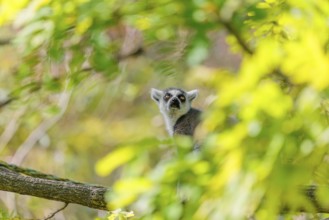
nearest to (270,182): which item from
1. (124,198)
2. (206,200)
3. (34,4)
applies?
(206,200)

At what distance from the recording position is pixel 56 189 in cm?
372

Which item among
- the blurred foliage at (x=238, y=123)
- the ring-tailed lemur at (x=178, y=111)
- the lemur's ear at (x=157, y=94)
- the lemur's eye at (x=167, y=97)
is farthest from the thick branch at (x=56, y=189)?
the lemur's ear at (x=157, y=94)

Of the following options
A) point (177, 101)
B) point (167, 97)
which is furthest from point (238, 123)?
point (167, 97)

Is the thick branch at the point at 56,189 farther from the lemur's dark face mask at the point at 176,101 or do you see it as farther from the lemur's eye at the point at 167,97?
the lemur's eye at the point at 167,97

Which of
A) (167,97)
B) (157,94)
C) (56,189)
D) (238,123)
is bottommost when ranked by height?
(157,94)

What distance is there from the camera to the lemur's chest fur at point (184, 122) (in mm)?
5602

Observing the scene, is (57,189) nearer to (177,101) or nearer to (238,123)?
(238,123)

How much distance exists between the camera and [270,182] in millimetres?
1616

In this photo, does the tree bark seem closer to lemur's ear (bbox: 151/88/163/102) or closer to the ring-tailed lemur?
the ring-tailed lemur

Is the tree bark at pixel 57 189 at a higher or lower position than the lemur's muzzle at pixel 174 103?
higher

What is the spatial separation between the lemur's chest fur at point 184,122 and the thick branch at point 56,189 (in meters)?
1.84

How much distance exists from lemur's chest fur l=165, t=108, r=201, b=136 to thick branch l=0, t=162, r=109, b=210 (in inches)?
72.6

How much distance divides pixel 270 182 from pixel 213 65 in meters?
8.41

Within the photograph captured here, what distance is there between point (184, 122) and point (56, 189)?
211cm
